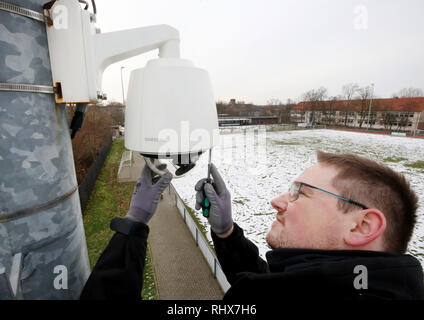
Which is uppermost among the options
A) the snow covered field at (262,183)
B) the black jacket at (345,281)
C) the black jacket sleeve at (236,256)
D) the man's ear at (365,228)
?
the man's ear at (365,228)

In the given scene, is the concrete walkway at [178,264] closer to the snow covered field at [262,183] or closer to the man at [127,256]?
the snow covered field at [262,183]

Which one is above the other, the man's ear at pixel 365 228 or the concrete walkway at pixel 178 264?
the man's ear at pixel 365 228

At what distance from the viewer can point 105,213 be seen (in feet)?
28.9

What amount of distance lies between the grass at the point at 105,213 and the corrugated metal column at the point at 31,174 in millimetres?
4313

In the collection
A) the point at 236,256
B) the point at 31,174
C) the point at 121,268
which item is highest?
the point at 31,174

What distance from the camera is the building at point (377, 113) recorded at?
44.3m

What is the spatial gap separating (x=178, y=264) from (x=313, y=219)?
17.7 ft

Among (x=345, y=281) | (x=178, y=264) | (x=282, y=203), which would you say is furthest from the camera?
(x=178, y=264)

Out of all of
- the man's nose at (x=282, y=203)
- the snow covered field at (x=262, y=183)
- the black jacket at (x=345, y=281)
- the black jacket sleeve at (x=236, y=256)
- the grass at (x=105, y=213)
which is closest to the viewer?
the black jacket at (x=345, y=281)

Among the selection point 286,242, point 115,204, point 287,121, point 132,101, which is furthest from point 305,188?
point 287,121

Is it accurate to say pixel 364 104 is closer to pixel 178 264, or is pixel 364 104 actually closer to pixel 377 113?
pixel 377 113

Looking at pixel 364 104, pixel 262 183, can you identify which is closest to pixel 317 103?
pixel 364 104

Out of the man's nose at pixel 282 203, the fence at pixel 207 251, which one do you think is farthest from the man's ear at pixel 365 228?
the fence at pixel 207 251
